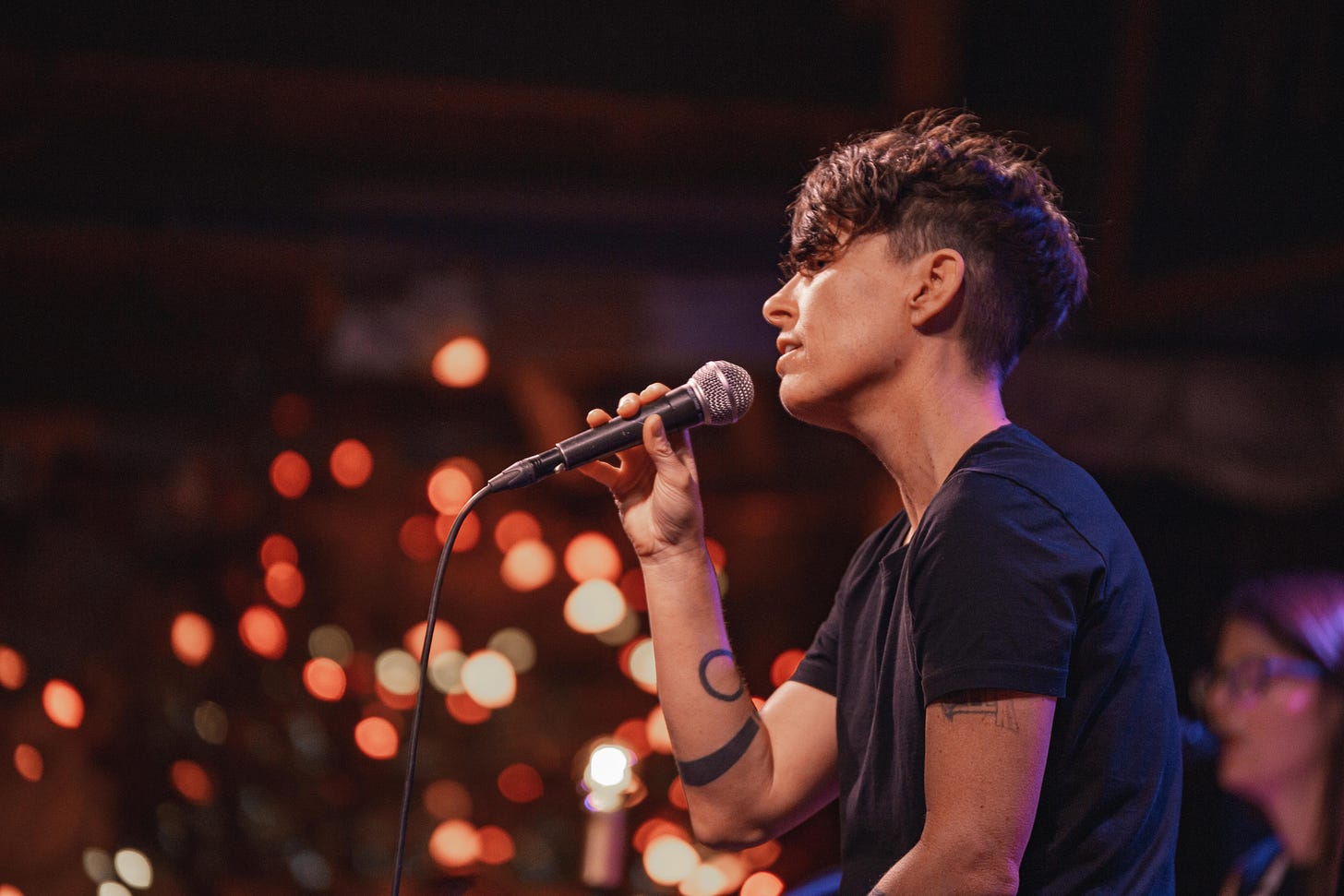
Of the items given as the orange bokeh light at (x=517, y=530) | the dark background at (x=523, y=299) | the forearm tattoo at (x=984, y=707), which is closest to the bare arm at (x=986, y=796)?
the forearm tattoo at (x=984, y=707)

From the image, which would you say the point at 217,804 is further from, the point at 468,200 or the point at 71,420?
the point at 71,420

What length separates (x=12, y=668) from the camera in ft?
18.4

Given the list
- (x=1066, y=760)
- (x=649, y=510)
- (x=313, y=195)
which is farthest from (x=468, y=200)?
(x=1066, y=760)

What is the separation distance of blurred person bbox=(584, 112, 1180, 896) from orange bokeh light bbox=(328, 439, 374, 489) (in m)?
6.10

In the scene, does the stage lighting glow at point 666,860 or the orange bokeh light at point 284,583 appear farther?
the orange bokeh light at point 284,583

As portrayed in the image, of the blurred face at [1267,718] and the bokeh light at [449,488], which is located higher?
the blurred face at [1267,718]

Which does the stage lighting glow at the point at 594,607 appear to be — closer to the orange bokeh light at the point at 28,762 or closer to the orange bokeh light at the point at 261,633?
the orange bokeh light at the point at 261,633

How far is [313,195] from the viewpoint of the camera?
492 cm

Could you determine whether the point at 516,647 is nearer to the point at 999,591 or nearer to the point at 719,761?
the point at 719,761

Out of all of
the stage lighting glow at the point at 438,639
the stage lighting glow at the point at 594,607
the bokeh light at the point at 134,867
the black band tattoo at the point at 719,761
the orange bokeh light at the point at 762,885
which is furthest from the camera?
the stage lighting glow at the point at 594,607

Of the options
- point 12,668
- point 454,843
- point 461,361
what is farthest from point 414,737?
point 454,843

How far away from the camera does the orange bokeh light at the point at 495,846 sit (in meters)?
6.68

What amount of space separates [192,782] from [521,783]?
188 cm

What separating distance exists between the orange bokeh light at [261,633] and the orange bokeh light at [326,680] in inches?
10.6
